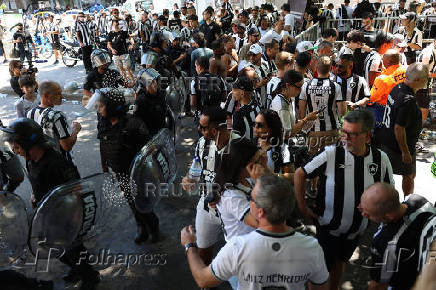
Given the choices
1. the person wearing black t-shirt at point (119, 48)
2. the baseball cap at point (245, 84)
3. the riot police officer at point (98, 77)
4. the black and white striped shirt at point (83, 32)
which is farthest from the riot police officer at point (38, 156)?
the black and white striped shirt at point (83, 32)

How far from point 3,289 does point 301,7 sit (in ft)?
22.7

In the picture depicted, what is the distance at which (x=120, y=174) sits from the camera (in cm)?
367

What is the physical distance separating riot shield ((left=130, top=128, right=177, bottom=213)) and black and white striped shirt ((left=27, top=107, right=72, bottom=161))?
982mm

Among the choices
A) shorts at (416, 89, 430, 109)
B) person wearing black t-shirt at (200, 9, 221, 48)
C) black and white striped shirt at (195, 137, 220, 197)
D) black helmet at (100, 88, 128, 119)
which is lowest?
black and white striped shirt at (195, 137, 220, 197)

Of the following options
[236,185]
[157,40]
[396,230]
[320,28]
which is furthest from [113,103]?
[320,28]

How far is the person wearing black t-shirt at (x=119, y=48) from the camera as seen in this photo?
33.3 ft

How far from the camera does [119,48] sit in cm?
1024

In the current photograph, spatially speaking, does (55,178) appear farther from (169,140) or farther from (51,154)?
(169,140)

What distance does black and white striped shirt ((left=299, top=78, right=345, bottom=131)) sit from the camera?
4055 millimetres

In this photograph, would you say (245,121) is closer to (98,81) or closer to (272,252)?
(272,252)

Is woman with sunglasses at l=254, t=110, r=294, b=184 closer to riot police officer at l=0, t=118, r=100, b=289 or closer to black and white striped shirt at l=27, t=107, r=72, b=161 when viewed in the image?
riot police officer at l=0, t=118, r=100, b=289

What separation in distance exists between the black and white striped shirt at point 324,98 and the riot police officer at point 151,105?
5.57 feet

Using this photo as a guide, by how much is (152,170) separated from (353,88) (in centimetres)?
271

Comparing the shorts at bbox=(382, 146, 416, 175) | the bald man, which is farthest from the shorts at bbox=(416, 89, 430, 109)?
the bald man
